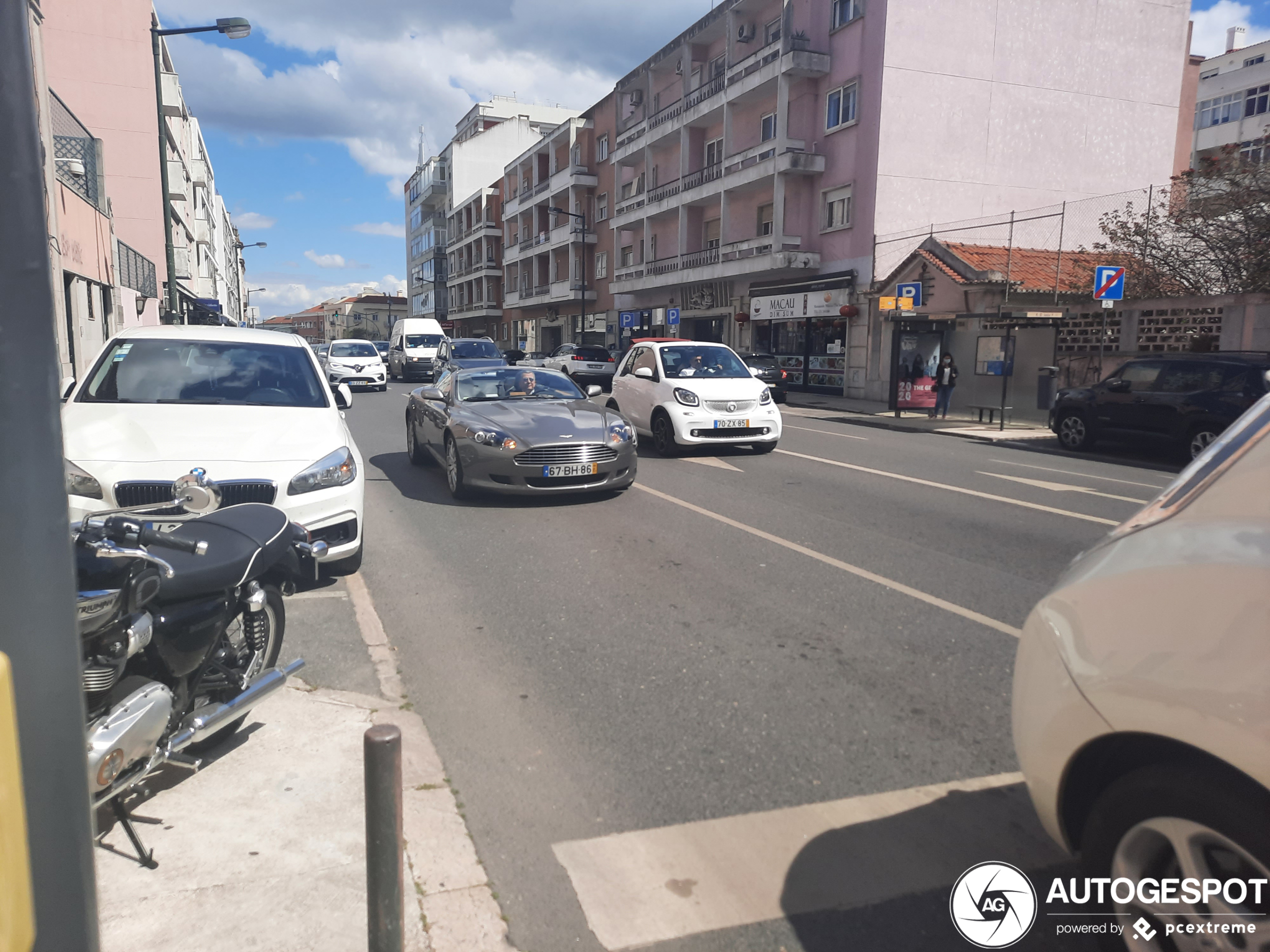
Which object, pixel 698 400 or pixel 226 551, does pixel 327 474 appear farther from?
pixel 698 400

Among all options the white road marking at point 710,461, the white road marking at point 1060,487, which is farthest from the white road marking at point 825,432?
the white road marking at point 1060,487

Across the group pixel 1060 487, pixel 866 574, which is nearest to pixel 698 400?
pixel 1060 487

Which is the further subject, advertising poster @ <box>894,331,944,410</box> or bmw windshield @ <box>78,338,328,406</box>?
advertising poster @ <box>894,331,944,410</box>

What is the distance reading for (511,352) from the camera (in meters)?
50.7

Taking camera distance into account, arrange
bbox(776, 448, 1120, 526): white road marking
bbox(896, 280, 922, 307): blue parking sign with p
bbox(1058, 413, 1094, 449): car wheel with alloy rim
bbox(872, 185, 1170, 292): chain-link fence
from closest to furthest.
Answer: bbox(776, 448, 1120, 526): white road marking < bbox(1058, 413, 1094, 449): car wheel with alloy rim < bbox(896, 280, 922, 307): blue parking sign with p < bbox(872, 185, 1170, 292): chain-link fence

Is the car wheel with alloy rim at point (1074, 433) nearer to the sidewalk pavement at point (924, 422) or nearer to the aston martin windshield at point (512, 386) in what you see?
the sidewalk pavement at point (924, 422)

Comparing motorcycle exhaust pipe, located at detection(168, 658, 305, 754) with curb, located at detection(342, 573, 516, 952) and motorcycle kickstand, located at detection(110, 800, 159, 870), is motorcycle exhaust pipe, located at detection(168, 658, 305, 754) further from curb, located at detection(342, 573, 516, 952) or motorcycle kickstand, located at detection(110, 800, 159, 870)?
curb, located at detection(342, 573, 516, 952)

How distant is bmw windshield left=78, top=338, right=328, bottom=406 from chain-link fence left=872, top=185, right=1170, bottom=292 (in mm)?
19856

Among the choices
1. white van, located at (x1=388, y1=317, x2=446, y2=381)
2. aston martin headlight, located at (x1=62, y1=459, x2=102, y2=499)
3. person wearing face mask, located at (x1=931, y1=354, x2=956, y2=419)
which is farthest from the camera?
white van, located at (x1=388, y1=317, x2=446, y2=381)

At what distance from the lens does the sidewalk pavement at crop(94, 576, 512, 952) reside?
2580mm

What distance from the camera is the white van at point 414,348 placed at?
113 feet

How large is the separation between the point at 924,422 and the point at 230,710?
62.8 feet

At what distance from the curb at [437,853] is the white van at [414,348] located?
3034cm

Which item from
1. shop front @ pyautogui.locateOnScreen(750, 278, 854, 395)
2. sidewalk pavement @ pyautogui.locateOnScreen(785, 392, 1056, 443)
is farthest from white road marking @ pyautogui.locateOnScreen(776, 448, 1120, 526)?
shop front @ pyautogui.locateOnScreen(750, 278, 854, 395)
